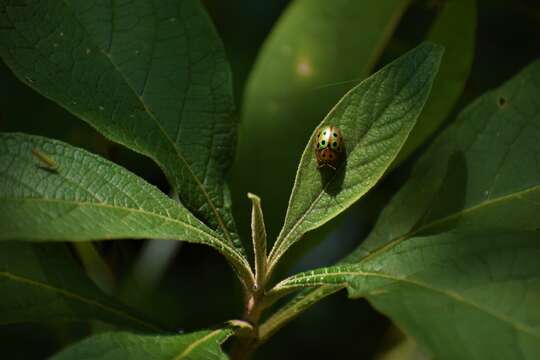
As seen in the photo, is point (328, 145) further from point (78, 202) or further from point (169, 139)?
point (78, 202)

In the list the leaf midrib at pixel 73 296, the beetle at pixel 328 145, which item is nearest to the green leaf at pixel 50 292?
the leaf midrib at pixel 73 296

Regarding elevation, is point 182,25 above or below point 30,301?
above

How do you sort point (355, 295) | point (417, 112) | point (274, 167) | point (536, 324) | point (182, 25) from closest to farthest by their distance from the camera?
point (536, 324)
point (355, 295)
point (417, 112)
point (182, 25)
point (274, 167)

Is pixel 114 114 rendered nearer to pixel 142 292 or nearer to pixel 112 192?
pixel 112 192

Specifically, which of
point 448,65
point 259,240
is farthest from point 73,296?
point 448,65

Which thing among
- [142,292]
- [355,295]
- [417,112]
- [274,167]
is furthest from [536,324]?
[142,292]

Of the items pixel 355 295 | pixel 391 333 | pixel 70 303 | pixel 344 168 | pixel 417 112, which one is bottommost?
pixel 391 333
